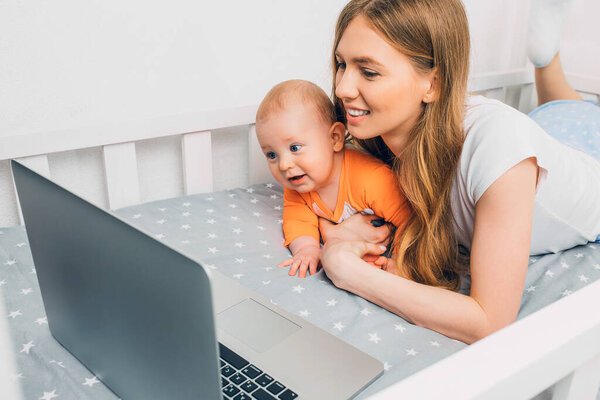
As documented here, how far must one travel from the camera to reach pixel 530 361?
399 mm

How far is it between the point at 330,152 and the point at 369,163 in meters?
0.08

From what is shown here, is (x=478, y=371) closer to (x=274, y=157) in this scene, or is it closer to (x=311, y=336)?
(x=311, y=336)

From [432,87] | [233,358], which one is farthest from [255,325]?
[432,87]

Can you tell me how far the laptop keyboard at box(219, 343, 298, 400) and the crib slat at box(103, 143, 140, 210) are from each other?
1.76 feet

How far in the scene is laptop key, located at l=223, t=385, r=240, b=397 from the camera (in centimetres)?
53

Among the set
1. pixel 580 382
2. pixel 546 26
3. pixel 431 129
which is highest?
pixel 546 26

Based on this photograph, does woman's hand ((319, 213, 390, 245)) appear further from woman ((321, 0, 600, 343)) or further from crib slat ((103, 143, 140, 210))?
crib slat ((103, 143, 140, 210))

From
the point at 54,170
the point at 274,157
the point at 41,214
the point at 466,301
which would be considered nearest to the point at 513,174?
the point at 466,301

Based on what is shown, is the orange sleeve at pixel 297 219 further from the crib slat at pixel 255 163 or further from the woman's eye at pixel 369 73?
the woman's eye at pixel 369 73

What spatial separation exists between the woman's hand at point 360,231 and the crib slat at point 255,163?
1.07 ft

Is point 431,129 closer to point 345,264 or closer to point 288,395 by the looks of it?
point 345,264

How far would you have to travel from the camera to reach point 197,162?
109 centimetres

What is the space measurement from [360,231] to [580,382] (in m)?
0.48

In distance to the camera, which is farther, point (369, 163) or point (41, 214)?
point (369, 163)
